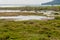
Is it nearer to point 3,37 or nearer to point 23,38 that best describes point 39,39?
point 23,38

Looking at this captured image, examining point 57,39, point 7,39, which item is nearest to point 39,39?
point 57,39

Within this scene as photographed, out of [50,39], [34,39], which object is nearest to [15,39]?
[34,39]

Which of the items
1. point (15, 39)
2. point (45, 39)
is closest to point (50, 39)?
point (45, 39)

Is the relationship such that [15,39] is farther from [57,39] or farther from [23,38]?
[57,39]

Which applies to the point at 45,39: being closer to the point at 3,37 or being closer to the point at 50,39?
the point at 50,39

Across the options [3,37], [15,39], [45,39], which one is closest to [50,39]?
[45,39]

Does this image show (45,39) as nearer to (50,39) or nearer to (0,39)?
(50,39)
